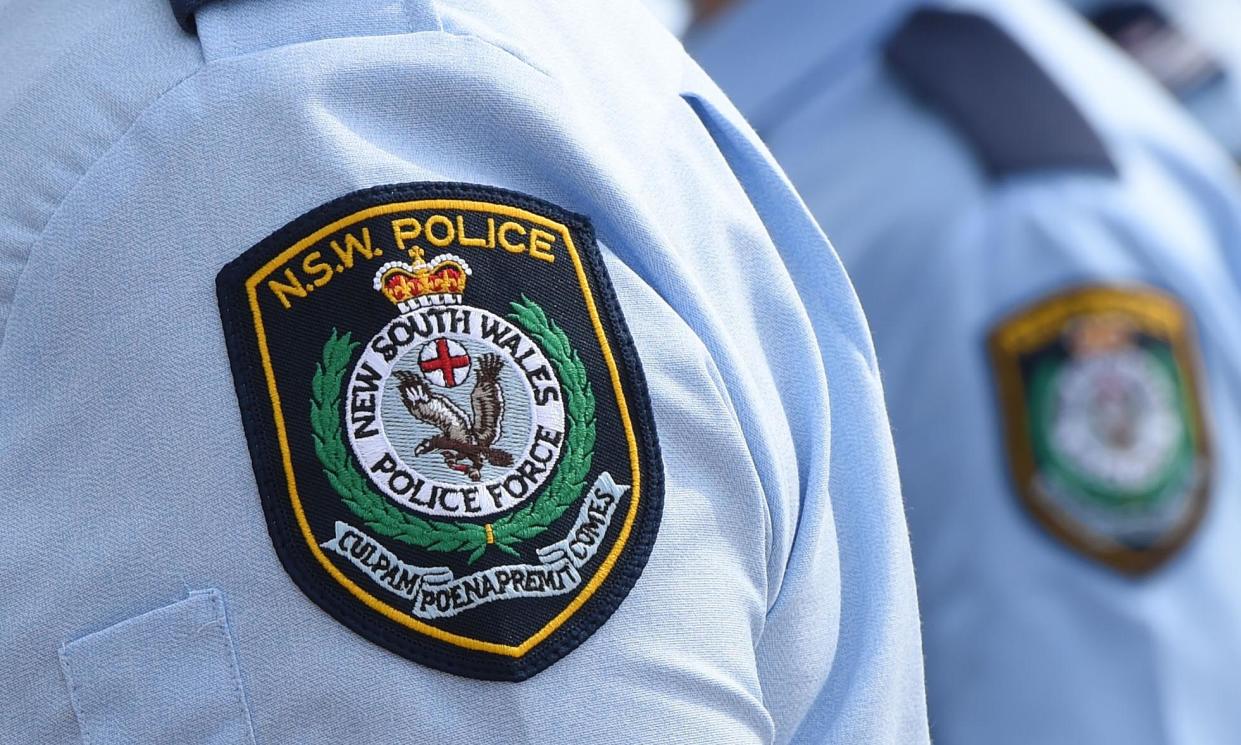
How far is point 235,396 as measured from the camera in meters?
0.60

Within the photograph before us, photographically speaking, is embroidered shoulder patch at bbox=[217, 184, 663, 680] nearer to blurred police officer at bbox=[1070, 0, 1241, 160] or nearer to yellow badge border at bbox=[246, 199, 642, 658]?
yellow badge border at bbox=[246, 199, 642, 658]

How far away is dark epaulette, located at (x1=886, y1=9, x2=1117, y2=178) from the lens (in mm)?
1754

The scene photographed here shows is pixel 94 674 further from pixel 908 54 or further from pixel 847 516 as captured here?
pixel 908 54

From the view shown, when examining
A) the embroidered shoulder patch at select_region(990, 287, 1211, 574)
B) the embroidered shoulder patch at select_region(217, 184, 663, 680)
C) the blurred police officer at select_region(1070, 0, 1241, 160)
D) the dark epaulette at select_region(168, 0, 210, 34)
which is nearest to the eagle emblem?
the embroidered shoulder patch at select_region(217, 184, 663, 680)

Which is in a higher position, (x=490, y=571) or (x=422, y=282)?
(x=422, y=282)

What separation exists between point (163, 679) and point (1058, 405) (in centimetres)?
123

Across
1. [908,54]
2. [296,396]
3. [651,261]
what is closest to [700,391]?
[651,261]

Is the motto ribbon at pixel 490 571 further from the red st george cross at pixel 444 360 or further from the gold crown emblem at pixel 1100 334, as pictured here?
the gold crown emblem at pixel 1100 334

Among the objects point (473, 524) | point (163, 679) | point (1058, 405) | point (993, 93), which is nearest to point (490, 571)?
point (473, 524)

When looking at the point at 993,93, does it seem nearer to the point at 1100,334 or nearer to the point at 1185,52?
the point at 1100,334

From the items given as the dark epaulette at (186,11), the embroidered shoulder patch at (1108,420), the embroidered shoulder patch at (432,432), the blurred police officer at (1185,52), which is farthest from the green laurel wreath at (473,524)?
the blurred police officer at (1185,52)

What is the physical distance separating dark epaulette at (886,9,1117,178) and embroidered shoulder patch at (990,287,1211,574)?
0.17m

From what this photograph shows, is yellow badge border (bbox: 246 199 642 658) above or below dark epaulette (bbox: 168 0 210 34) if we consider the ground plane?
below

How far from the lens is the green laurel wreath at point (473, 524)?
0.60m
